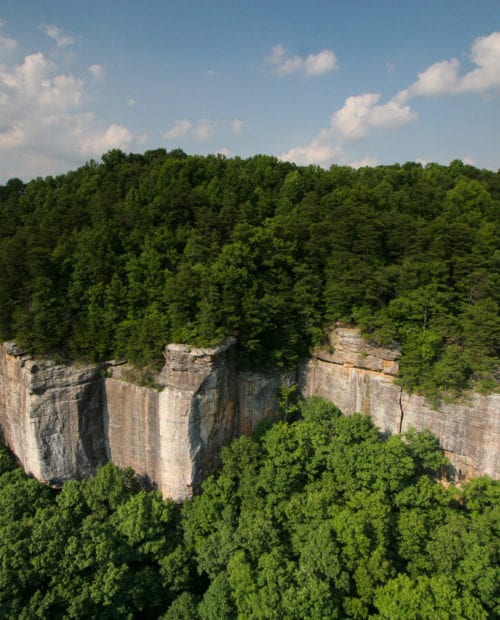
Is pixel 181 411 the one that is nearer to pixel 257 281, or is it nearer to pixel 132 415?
pixel 132 415

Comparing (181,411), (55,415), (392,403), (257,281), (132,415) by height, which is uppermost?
(257,281)

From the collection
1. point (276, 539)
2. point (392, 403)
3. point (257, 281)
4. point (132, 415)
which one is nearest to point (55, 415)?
point (132, 415)

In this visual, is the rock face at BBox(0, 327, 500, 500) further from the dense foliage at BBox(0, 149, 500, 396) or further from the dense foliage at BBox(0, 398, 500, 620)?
the dense foliage at BBox(0, 398, 500, 620)

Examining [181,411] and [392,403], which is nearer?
[181,411]

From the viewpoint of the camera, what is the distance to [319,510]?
1744 cm

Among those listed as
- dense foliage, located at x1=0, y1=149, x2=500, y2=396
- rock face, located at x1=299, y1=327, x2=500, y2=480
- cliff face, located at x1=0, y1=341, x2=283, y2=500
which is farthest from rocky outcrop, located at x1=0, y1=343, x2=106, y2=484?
rock face, located at x1=299, y1=327, x2=500, y2=480

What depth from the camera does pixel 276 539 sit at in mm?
17109

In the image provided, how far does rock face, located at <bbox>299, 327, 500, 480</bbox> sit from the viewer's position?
20.0m

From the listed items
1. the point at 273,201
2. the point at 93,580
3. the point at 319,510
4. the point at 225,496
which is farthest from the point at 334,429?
the point at 273,201

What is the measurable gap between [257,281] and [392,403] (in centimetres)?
1034

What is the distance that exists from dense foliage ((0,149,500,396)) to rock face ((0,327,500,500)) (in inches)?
43.6

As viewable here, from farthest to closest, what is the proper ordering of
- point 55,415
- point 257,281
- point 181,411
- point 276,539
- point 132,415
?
point 257,281, point 132,415, point 55,415, point 181,411, point 276,539

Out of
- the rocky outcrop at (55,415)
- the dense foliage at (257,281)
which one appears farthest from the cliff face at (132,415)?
the dense foliage at (257,281)

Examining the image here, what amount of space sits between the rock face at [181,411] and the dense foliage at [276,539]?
138 centimetres
